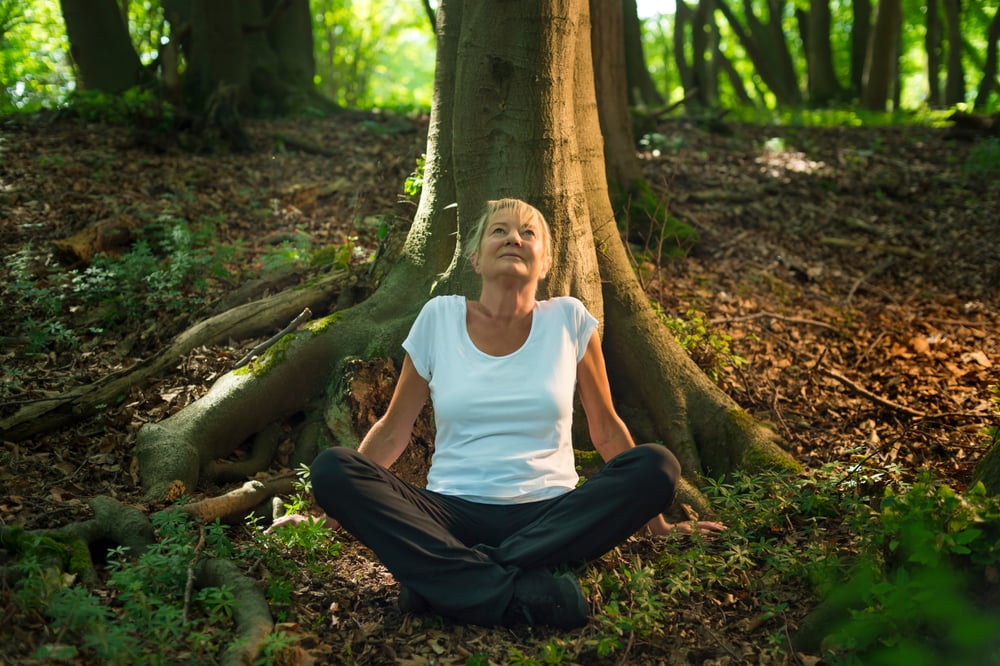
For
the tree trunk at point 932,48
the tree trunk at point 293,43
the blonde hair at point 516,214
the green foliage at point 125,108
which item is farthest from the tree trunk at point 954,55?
the blonde hair at point 516,214

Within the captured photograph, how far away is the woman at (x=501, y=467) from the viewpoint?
326 cm

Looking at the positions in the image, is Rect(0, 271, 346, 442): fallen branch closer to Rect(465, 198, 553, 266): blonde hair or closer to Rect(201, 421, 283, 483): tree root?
Rect(201, 421, 283, 483): tree root

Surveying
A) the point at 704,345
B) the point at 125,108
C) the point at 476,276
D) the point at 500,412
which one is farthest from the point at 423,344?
the point at 125,108

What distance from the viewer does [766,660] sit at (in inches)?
123

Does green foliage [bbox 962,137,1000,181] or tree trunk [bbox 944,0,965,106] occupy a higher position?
tree trunk [bbox 944,0,965,106]

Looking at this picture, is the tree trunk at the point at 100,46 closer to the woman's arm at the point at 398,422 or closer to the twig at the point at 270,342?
the twig at the point at 270,342

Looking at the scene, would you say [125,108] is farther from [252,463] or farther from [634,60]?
[634,60]

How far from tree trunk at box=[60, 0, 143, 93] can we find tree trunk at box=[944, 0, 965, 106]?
1610cm

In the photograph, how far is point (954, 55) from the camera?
17297 mm

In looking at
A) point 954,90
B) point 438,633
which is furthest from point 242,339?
point 954,90

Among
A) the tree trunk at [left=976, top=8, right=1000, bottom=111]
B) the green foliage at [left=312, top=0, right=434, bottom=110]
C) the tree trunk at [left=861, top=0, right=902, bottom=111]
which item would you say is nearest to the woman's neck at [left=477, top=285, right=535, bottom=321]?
the tree trunk at [left=861, top=0, right=902, bottom=111]

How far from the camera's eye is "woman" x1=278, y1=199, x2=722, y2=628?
3.26m

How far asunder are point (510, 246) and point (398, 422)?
1.00 meters

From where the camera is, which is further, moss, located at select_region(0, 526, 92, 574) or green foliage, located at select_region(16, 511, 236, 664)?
moss, located at select_region(0, 526, 92, 574)
